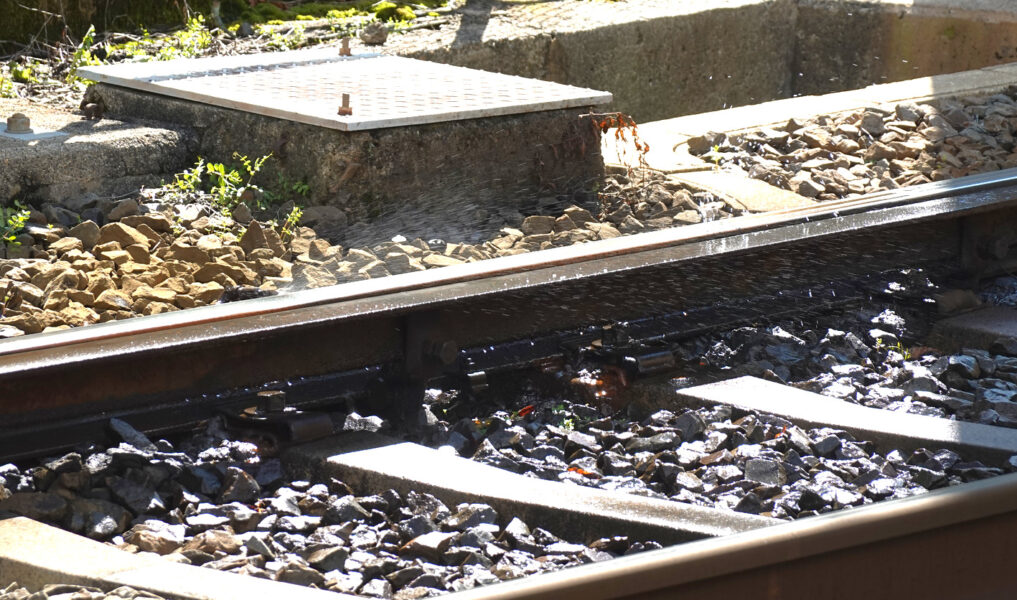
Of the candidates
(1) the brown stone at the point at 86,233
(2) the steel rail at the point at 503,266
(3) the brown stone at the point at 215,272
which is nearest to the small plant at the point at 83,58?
(1) the brown stone at the point at 86,233

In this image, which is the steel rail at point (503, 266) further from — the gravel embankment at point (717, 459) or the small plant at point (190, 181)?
the small plant at point (190, 181)

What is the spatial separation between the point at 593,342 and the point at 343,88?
8.07ft

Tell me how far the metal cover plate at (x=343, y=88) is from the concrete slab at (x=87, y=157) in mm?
262

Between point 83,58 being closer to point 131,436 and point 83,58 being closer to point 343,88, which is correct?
point 343,88

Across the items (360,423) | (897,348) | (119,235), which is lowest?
(897,348)

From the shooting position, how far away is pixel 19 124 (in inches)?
213

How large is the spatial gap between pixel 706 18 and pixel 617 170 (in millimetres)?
3568

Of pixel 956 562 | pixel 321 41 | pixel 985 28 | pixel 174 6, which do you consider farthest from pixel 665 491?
pixel 985 28

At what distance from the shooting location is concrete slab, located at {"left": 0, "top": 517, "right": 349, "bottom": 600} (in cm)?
233

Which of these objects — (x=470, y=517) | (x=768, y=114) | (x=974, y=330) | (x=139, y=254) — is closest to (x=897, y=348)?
(x=974, y=330)

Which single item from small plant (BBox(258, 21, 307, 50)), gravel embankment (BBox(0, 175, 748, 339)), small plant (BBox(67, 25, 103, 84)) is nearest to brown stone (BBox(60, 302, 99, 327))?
gravel embankment (BBox(0, 175, 748, 339))

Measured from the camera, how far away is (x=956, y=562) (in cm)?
252

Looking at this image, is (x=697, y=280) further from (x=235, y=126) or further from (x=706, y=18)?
(x=706, y=18)

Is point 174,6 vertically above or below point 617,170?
above
